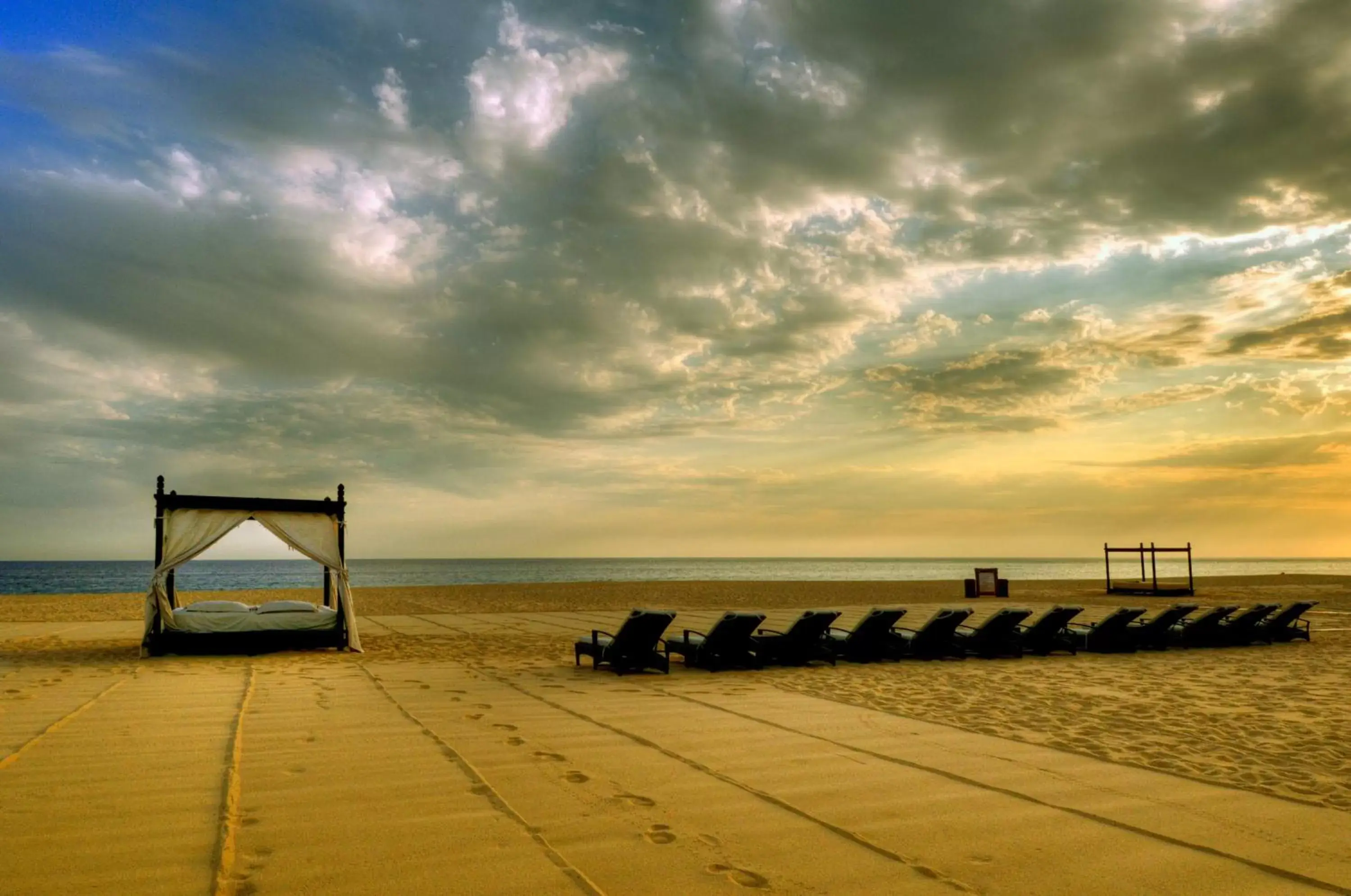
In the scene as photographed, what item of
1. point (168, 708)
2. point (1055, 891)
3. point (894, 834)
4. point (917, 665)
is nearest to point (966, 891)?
point (1055, 891)

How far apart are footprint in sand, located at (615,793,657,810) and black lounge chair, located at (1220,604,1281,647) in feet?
44.1

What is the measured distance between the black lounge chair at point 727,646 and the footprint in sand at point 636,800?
19.5 ft

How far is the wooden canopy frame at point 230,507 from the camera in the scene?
13289 millimetres

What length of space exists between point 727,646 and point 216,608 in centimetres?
774

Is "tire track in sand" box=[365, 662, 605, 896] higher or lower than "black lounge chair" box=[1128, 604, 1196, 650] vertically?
higher

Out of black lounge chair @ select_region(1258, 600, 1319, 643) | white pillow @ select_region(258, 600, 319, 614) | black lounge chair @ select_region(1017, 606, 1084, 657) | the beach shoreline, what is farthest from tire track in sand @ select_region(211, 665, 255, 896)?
the beach shoreline

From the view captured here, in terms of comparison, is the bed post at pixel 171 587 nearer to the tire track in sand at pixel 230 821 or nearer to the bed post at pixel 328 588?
the bed post at pixel 328 588

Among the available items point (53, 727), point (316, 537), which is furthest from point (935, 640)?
point (53, 727)

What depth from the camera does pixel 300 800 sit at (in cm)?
471

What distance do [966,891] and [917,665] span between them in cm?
860

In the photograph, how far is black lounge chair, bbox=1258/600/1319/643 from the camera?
48.7 feet

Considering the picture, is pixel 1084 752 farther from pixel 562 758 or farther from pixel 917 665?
pixel 917 665

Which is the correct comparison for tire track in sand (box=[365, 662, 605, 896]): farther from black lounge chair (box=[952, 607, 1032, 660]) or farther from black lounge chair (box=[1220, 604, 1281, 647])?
black lounge chair (box=[1220, 604, 1281, 647])

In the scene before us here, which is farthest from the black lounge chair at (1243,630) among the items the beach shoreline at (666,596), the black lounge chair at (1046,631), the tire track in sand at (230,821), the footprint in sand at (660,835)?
the tire track in sand at (230,821)
